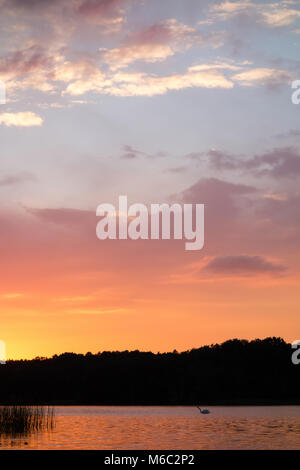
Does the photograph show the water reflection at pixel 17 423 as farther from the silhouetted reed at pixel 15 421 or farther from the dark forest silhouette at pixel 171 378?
the dark forest silhouette at pixel 171 378

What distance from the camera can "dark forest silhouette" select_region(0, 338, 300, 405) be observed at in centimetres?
13800

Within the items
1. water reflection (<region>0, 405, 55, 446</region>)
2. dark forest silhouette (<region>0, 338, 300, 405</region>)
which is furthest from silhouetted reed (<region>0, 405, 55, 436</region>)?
dark forest silhouette (<region>0, 338, 300, 405</region>)

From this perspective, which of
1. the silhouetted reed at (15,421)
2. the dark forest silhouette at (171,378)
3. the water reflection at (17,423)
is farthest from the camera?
the dark forest silhouette at (171,378)

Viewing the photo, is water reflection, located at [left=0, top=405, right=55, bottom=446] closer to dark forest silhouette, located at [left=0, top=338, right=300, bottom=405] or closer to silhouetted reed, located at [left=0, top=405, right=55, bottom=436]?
silhouetted reed, located at [left=0, top=405, right=55, bottom=436]

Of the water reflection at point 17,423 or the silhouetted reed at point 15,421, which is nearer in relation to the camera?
the water reflection at point 17,423

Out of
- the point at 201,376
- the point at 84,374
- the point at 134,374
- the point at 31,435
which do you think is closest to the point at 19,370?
the point at 84,374

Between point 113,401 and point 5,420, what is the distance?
103356mm

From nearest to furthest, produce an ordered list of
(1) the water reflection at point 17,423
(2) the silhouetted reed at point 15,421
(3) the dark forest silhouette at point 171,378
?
(1) the water reflection at point 17,423
(2) the silhouetted reed at point 15,421
(3) the dark forest silhouette at point 171,378

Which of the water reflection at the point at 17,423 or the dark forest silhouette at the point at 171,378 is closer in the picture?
the water reflection at the point at 17,423

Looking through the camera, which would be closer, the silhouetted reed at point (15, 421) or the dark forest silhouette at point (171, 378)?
the silhouetted reed at point (15, 421)

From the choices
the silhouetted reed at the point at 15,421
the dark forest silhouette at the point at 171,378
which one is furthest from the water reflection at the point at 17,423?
the dark forest silhouette at the point at 171,378

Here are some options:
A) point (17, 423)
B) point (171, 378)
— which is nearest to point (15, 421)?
point (17, 423)

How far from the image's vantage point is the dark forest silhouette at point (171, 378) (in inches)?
5433
